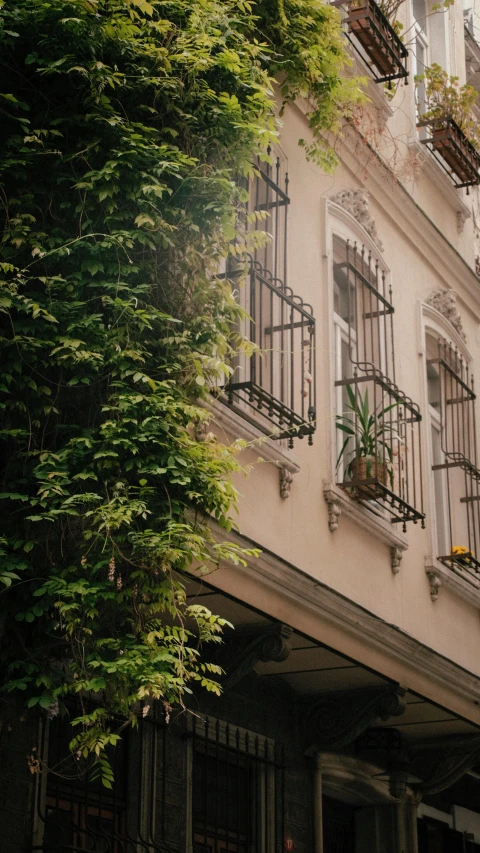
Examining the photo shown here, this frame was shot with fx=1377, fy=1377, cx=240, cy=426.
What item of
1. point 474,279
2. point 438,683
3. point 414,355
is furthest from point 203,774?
point 474,279

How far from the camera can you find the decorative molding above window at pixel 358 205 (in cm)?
1106

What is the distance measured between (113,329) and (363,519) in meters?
3.46

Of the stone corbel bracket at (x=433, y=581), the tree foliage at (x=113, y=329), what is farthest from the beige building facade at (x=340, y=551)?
the tree foliage at (x=113, y=329)

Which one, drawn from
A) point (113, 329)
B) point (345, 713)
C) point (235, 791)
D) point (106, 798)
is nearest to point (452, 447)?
point (345, 713)

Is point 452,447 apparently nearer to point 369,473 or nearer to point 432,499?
point 432,499

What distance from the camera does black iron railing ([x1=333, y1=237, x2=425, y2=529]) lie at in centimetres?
1023

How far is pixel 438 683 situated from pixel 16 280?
5.05 metres

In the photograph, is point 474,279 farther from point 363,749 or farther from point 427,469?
point 363,749

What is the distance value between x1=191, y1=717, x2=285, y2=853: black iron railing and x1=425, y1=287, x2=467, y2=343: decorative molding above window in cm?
469

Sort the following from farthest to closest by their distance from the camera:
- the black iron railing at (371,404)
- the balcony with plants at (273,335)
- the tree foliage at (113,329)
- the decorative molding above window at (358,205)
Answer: the decorative molding above window at (358,205)
the black iron railing at (371,404)
the balcony with plants at (273,335)
the tree foliage at (113,329)

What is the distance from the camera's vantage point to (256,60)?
28.0 ft

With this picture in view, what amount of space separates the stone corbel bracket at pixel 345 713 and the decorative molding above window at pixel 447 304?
4.07m

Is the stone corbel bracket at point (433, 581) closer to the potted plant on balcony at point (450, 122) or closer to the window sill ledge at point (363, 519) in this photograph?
the window sill ledge at point (363, 519)

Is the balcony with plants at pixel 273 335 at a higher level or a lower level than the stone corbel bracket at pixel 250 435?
higher
